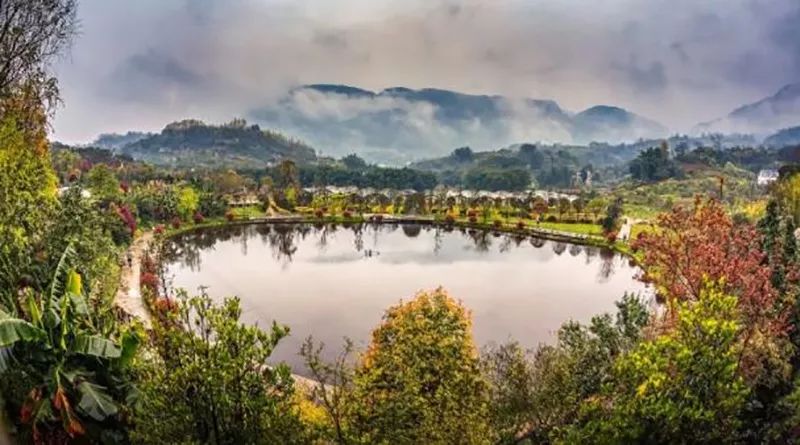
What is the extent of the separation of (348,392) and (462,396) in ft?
5.24

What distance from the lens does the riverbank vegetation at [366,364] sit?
266 inches

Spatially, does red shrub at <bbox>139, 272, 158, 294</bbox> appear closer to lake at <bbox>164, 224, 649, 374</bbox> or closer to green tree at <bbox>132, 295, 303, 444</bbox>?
lake at <bbox>164, 224, 649, 374</bbox>

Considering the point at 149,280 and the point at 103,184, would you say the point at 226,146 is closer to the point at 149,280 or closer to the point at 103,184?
the point at 103,184

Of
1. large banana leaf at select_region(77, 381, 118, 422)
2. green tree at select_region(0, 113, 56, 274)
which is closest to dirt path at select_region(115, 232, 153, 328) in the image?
green tree at select_region(0, 113, 56, 274)

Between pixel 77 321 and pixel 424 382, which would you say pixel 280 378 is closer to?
pixel 424 382

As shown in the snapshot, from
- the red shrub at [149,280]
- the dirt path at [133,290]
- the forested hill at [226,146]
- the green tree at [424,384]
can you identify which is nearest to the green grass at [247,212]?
the dirt path at [133,290]

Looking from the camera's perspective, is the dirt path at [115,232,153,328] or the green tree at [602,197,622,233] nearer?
the dirt path at [115,232,153,328]

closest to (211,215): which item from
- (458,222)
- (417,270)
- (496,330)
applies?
(458,222)

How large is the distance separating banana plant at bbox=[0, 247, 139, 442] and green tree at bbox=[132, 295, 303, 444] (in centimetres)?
189

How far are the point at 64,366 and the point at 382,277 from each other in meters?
19.8

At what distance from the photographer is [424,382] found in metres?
8.15

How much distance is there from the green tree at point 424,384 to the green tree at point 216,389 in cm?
130

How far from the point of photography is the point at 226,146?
17825cm

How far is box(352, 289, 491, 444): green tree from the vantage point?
24.4ft
